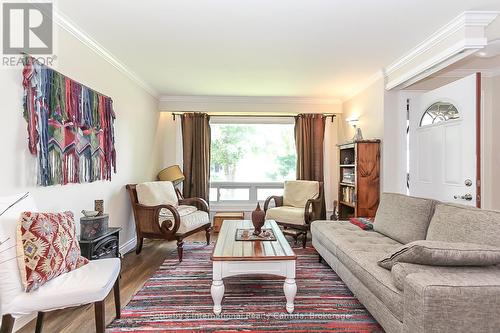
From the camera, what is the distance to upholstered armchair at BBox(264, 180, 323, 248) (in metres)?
4.08

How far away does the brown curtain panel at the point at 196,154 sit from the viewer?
5152 millimetres

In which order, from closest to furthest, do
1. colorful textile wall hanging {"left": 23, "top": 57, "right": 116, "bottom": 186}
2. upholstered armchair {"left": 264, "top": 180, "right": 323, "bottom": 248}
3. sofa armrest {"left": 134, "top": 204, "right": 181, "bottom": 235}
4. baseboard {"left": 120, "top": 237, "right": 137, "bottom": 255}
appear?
colorful textile wall hanging {"left": 23, "top": 57, "right": 116, "bottom": 186}, sofa armrest {"left": 134, "top": 204, "right": 181, "bottom": 235}, baseboard {"left": 120, "top": 237, "right": 137, "bottom": 255}, upholstered armchair {"left": 264, "top": 180, "right": 323, "bottom": 248}

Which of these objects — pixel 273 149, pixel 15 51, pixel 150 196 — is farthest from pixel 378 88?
pixel 15 51

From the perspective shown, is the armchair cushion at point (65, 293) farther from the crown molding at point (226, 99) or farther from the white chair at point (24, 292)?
the crown molding at point (226, 99)

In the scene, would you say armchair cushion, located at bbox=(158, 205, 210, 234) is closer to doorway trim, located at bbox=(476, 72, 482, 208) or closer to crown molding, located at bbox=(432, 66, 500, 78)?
doorway trim, located at bbox=(476, 72, 482, 208)

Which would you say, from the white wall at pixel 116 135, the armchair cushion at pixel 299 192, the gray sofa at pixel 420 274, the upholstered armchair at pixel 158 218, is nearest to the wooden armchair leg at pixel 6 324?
the white wall at pixel 116 135

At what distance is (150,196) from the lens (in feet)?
12.5

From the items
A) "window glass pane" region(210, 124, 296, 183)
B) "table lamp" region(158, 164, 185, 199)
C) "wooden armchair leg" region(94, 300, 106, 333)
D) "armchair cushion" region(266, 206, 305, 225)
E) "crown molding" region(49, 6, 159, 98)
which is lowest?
"wooden armchair leg" region(94, 300, 106, 333)

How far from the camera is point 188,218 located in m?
3.71

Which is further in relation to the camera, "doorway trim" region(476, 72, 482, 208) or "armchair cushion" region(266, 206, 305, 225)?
"armchair cushion" region(266, 206, 305, 225)

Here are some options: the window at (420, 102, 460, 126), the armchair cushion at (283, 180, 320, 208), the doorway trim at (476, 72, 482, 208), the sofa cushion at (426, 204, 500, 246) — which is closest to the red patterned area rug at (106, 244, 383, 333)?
the sofa cushion at (426, 204, 500, 246)

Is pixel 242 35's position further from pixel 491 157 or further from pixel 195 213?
pixel 491 157

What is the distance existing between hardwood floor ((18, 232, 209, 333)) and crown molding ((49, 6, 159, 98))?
2409 mm

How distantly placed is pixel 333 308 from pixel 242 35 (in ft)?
8.48
